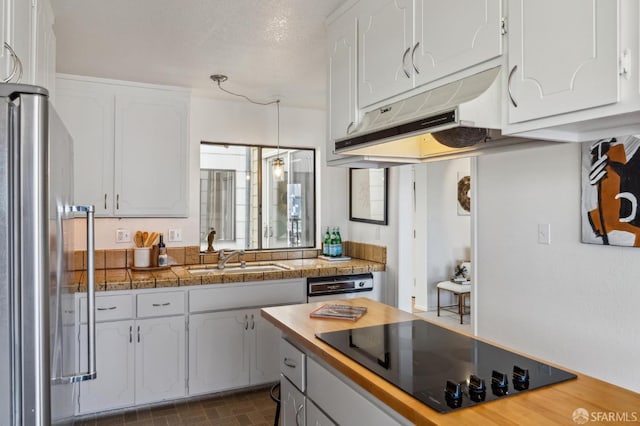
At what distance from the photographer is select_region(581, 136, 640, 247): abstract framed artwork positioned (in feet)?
6.63

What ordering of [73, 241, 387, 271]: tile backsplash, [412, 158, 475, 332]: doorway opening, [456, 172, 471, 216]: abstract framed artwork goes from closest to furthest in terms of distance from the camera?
[73, 241, 387, 271]: tile backsplash
[412, 158, 475, 332]: doorway opening
[456, 172, 471, 216]: abstract framed artwork

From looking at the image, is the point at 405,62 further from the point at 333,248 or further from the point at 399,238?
the point at 333,248

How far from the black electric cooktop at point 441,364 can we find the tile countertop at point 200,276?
154cm

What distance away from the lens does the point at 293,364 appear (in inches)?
80.4

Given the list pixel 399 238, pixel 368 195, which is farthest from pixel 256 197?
pixel 399 238

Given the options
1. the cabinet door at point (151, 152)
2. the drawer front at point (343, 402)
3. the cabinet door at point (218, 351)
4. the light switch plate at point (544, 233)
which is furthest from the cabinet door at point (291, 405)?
the cabinet door at point (151, 152)

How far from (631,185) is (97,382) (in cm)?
337

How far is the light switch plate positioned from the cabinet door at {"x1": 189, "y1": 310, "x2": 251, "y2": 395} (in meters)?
2.11

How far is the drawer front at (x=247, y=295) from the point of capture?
128 inches

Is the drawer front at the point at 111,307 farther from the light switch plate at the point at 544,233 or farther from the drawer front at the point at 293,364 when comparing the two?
the light switch plate at the point at 544,233

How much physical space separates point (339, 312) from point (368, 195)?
82.8 inches

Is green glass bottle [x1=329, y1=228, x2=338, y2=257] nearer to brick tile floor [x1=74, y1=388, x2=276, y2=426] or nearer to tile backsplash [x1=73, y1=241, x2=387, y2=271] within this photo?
tile backsplash [x1=73, y1=241, x2=387, y2=271]

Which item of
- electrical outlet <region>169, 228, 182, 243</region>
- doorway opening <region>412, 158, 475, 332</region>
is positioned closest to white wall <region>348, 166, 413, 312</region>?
electrical outlet <region>169, 228, 182, 243</region>

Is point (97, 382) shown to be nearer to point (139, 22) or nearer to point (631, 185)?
point (139, 22)
